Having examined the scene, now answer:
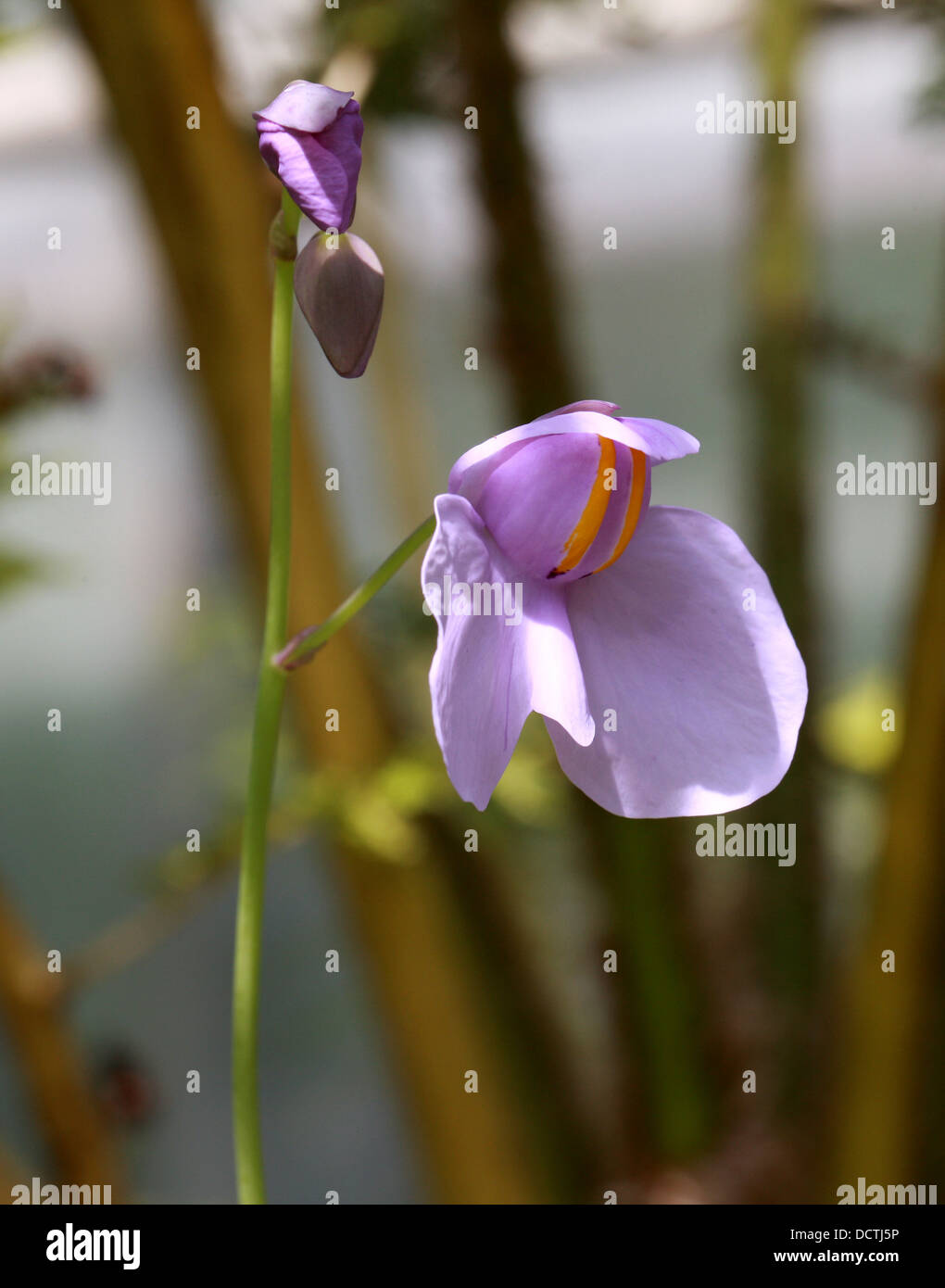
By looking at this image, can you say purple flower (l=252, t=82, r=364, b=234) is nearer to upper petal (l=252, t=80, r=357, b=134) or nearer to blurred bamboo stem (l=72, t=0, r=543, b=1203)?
upper petal (l=252, t=80, r=357, b=134)

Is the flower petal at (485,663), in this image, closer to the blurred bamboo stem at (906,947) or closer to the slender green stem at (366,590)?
the slender green stem at (366,590)

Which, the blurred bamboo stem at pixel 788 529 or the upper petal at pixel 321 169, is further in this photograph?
the blurred bamboo stem at pixel 788 529

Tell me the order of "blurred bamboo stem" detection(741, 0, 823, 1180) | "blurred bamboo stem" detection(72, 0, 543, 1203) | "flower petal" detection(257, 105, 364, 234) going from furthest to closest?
"blurred bamboo stem" detection(741, 0, 823, 1180), "blurred bamboo stem" detection(72, 0, 543, 1203), "flower petal" detection(257, 105, 364, 234)

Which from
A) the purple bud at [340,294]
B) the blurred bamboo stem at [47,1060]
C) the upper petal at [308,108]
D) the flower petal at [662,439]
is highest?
the upper petal at [308,108]

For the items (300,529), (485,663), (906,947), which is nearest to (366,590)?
(485,663)

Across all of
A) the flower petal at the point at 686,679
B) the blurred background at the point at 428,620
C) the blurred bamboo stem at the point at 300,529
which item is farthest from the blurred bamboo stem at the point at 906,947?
the flower petal at the point at 686,679

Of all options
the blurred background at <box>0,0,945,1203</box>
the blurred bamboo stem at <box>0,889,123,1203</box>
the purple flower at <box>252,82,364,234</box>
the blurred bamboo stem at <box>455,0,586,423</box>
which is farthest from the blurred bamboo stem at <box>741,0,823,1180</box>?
the purple flower at <box>252,82,364,234</box>
